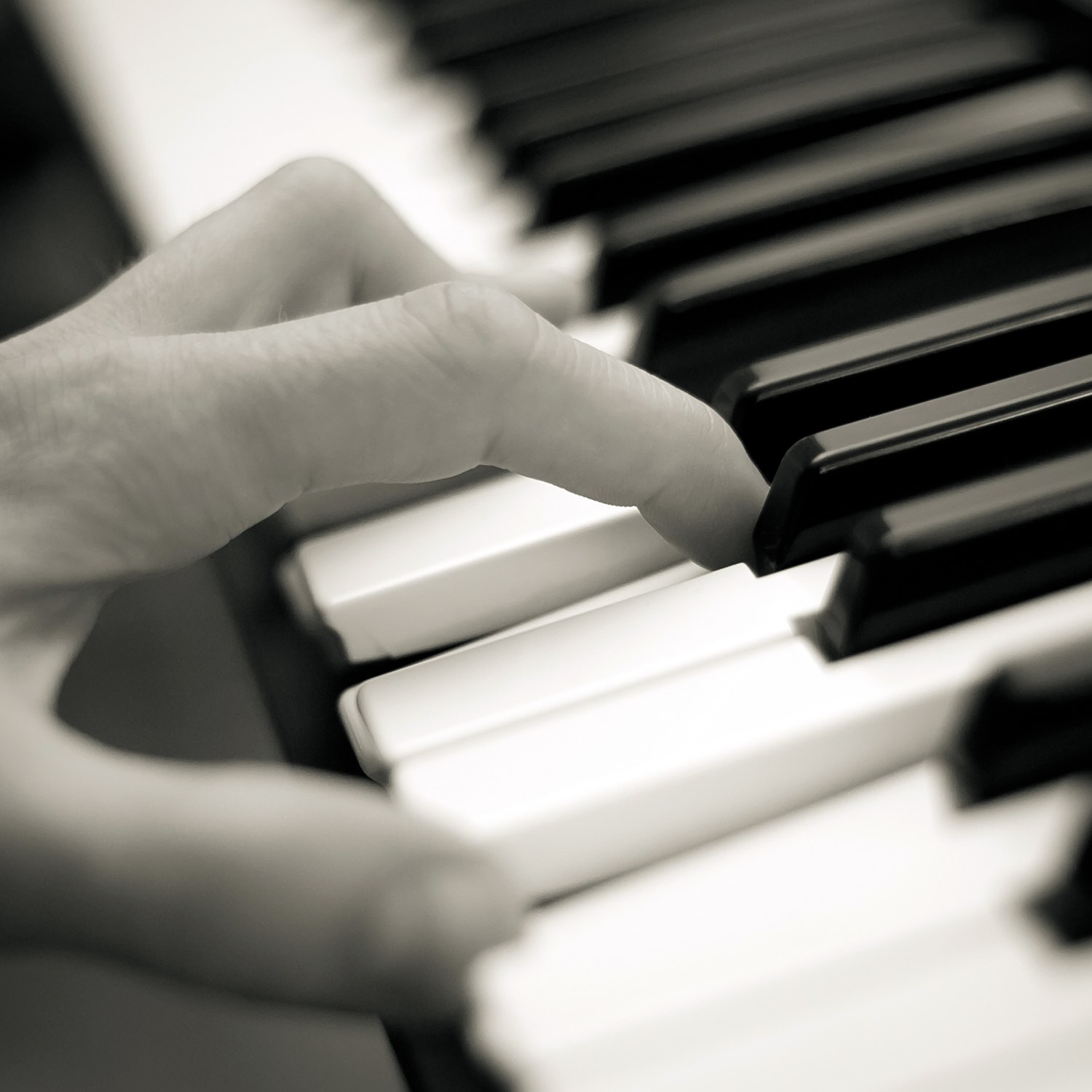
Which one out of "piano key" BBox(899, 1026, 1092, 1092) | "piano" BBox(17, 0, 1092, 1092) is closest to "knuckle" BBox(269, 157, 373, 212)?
"piano" BBox(17, 0, 1092, 1092)

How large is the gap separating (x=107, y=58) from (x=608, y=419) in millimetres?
741

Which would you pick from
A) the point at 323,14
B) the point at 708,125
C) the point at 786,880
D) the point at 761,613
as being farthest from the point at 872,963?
the point at 323,14

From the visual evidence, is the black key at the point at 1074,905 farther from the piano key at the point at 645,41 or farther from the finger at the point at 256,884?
the piano key at the point at 645,41

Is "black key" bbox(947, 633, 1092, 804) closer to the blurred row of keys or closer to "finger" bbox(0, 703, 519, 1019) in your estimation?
the blurred row of keys

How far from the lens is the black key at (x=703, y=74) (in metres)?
0.90

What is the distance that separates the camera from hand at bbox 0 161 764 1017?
1.23 feet

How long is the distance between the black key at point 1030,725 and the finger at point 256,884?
0.19m

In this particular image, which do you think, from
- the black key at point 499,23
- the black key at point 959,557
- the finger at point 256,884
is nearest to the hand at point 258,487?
the finger at point 256,884

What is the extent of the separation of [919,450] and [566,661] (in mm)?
210

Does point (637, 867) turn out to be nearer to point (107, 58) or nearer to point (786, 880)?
point (786, 880)

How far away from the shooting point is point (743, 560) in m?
0.65

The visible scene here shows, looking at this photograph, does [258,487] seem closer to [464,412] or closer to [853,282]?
[464,412]

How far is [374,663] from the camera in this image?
63cm

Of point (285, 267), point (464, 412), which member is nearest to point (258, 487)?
point (464, 412)
